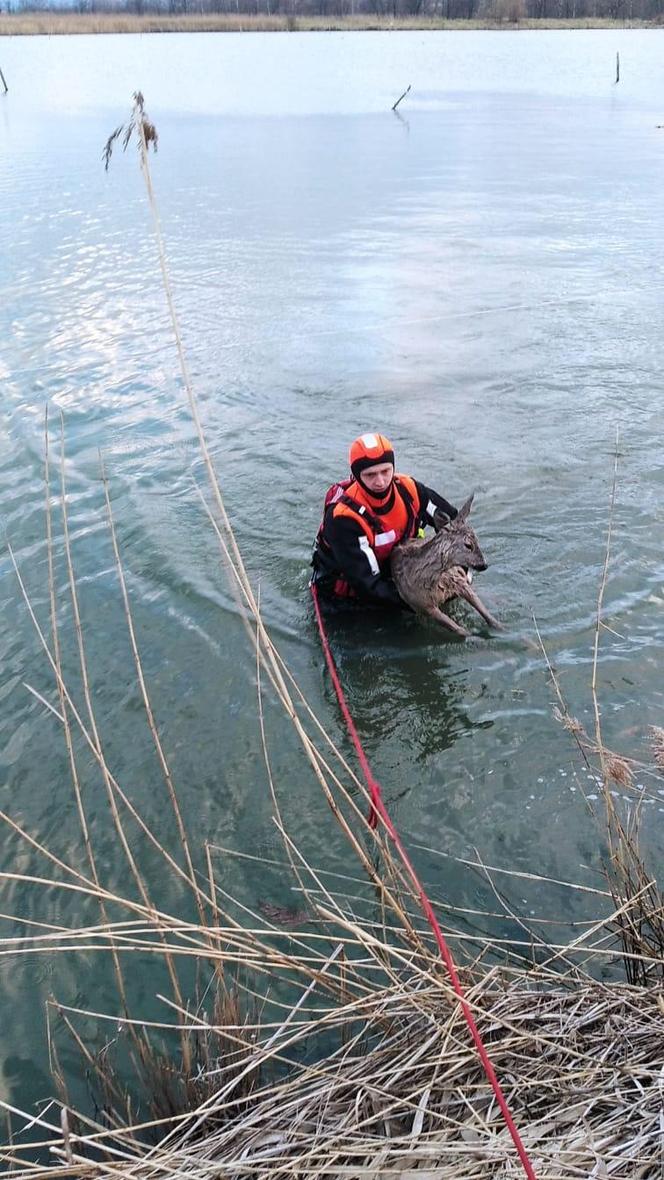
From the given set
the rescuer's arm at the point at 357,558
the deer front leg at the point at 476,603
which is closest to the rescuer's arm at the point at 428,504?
the rescuer's arm at the point at 357,558

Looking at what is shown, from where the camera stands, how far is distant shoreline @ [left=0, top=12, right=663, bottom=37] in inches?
2461

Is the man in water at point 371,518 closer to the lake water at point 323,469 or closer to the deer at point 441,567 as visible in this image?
the deer at point 441,567

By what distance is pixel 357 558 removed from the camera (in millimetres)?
6438

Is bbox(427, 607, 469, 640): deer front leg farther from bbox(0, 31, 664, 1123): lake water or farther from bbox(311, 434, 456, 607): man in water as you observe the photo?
bbox(311, 434, 456, 607): man in water

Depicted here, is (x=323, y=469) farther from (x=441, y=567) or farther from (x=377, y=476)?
(x=441, y=567)

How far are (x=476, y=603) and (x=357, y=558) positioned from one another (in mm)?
883

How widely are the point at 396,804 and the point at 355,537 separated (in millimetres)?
1997

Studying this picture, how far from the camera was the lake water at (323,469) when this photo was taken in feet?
16.7

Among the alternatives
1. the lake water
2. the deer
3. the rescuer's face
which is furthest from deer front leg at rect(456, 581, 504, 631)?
the rescuer's face

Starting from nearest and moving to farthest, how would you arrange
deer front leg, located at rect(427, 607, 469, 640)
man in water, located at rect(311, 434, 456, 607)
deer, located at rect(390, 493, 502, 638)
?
deer, located at rect(390, 493, 502, 638) < man in water, located at rect(311, 434, 456, 607) < deer front leg, located at rect(427, 607, 469, 640)

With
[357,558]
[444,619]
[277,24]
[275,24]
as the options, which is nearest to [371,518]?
[357,558]

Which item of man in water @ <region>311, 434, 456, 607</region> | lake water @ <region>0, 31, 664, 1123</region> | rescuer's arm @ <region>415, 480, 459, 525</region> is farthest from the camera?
rescuer's arm @ <region>415, 480, 459, 525</region>

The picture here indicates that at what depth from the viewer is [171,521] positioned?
8.42 meters

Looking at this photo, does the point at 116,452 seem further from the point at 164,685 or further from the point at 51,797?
the point at 51,797
